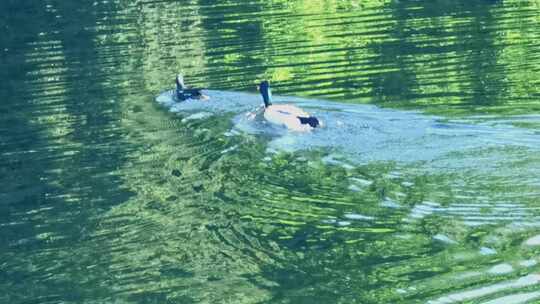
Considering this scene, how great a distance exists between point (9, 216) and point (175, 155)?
11.5 feet

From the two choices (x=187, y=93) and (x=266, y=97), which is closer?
(x=266, y=97)

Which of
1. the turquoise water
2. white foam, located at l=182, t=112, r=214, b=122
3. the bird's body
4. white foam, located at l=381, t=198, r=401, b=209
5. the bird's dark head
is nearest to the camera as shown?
the turquoise water

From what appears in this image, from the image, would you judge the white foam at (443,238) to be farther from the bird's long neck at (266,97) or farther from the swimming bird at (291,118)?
the bird's long neck at (266,97)

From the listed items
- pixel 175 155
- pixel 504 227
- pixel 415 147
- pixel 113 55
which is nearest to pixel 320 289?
pixel 504 227

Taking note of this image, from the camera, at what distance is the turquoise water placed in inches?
503

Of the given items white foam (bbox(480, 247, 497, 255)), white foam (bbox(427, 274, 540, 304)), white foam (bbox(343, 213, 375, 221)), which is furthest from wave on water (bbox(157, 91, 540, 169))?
white foam (bbox(427, 274, 540, 304))

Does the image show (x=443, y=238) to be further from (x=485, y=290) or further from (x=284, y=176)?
(x=284, y=176)

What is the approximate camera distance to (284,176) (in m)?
16.4

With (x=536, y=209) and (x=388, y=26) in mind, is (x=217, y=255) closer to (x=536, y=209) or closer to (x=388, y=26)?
(x=536, y=209)

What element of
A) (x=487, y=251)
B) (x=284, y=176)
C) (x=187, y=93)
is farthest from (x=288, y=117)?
(x=487, y=251)

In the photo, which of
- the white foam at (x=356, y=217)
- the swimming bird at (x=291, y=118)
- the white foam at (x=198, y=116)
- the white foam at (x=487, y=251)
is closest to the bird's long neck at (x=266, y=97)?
the swimming bird at (x=291, y=118)

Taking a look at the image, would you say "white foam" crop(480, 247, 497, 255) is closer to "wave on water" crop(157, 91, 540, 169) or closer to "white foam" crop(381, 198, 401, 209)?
"white foam" crop(381, 198, 401, 209)

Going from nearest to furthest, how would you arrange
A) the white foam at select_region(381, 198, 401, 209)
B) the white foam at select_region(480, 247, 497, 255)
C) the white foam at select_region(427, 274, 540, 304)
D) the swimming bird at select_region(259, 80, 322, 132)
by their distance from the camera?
the white foam at select_region(427, 274, 540, 304)
the white foam at select_region(480, 247, 497, 255)
the white foam at select_region(381, 198, 401, 209)
the swimming bird at select_region(259, 80, 322, 132)

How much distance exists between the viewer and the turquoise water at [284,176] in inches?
503
